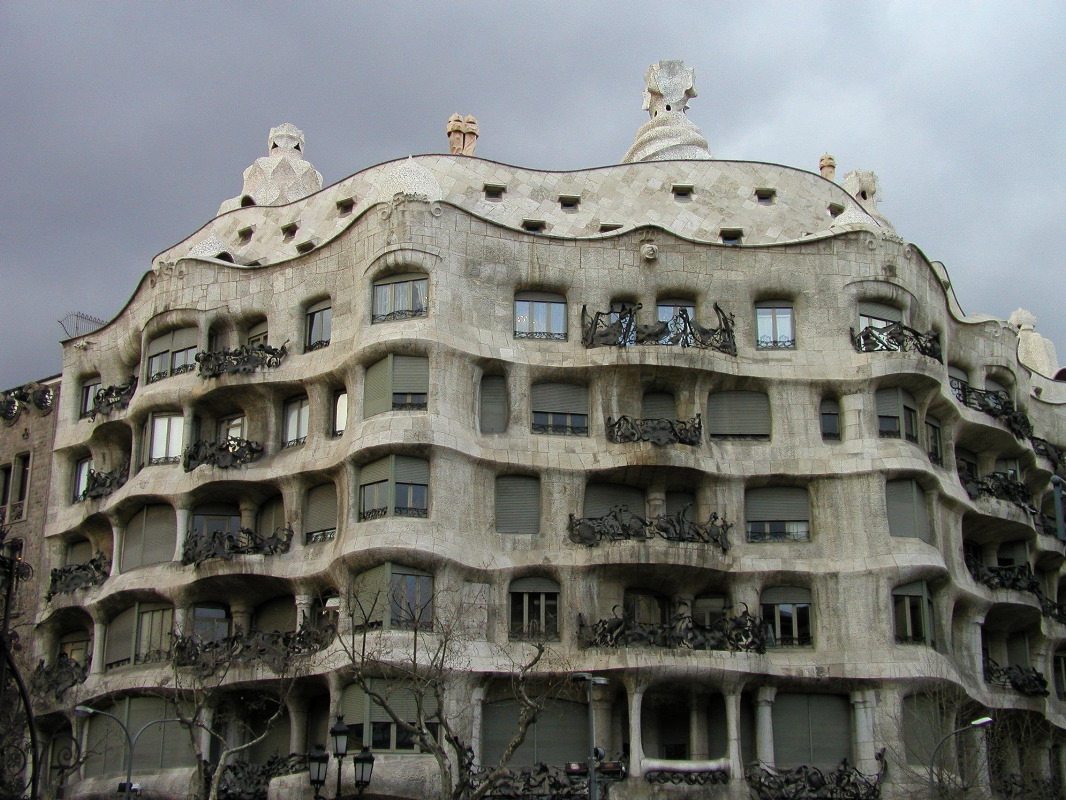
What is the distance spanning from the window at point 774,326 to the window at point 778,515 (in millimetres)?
4528

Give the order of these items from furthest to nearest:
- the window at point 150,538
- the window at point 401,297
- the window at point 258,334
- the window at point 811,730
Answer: the window at point 258,334 → the window at point 150,538 → the window at point 401,297 → the window at point 811,730

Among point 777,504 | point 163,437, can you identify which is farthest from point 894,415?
point 163,437

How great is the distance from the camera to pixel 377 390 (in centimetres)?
4291

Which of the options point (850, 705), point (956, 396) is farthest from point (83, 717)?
point (956, 396)

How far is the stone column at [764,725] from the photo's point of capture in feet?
135

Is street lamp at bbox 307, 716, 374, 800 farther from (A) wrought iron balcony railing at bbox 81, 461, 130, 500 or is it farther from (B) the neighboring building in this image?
(A) wrought iron balcony railing at bbox 81, 461, 130, 500

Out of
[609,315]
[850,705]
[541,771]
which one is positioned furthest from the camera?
[609,315]

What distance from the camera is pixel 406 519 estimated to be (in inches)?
1603

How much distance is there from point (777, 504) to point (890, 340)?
6.08 meters

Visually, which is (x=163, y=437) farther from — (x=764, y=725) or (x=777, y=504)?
(x=764, y=725)

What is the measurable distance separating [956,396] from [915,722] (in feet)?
40.9

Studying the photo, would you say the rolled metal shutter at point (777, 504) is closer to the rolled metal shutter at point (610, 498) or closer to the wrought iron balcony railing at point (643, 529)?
the wrought iron balcony railing at point (643, 529)

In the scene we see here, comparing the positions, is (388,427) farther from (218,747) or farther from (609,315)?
(218,747)

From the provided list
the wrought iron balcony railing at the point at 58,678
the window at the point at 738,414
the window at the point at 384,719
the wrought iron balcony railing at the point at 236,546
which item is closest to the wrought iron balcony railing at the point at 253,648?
the window at the point at 384,719
